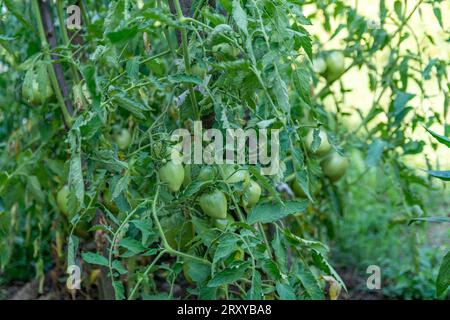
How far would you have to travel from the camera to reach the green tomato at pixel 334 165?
1611mm

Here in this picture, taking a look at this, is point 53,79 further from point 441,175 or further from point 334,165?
point 441,175

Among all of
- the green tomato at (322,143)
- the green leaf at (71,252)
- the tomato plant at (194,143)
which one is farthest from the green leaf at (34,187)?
the green tomato at (322,143)

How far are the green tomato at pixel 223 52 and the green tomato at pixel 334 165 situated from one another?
62 cm

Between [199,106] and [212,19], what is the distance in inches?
9.4

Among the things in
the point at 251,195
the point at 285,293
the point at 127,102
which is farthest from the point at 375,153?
the point at 127,102

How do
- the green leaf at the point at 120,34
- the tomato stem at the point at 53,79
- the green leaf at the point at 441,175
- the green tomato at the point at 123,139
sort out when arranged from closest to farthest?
the green leaf at the point at 120,34 → the green leaf at the point at 441,175 → the tomato stem at the point at 53,79 → the green tomato at the point at 123,139

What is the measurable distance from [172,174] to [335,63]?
0.72 m

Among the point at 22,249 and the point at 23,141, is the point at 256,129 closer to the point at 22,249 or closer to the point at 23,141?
the point at 23,141

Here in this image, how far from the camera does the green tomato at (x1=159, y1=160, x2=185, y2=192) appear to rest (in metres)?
1.01

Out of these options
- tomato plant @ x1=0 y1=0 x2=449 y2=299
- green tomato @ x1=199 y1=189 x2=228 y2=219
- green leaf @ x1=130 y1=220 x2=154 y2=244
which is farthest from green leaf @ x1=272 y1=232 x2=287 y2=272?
green leaf @ x1=130 y1=220 x2=154 y2=244

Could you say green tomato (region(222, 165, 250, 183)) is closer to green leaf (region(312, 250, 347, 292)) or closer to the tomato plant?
the tomato plant

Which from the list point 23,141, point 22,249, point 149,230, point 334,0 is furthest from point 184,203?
point 22,249

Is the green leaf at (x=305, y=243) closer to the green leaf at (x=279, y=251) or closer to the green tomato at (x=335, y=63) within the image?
the green leaf at (x=279, y=251)

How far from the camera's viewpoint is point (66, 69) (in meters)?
1.57
